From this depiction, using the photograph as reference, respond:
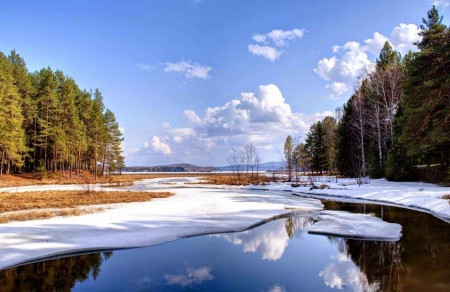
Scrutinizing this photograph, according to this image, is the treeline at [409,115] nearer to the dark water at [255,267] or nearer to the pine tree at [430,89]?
the pine tree at [430,89]

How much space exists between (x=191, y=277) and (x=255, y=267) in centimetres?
194

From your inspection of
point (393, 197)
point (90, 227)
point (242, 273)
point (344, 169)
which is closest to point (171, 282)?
point (242, 273)

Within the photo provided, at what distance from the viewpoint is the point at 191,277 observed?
27.3ft

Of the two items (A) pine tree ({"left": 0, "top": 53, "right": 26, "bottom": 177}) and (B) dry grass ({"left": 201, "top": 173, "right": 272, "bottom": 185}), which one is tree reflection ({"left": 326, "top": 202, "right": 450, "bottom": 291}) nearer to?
(B) dry grass ({"left": 201, "top": 173, "right": 272, "bottom": 185})

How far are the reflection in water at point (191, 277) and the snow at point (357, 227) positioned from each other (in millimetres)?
6649

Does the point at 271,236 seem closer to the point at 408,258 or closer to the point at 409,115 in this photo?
the point at 408,258

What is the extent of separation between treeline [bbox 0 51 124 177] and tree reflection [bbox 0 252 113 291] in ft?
121

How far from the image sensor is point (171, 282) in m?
7.92

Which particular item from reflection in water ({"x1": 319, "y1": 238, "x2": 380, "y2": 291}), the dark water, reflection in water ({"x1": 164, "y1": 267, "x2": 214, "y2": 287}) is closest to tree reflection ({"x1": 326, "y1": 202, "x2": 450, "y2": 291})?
the dark water

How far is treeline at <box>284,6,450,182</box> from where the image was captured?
73.1 ft

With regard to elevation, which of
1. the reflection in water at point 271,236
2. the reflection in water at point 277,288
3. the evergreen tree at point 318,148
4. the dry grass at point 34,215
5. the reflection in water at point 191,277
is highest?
the evergreen tree at point 318,148

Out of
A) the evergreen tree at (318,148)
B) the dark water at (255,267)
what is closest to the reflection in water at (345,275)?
the dark water at (255,267)

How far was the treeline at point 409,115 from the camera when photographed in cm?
2228

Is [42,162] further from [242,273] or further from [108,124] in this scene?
[242,273]
